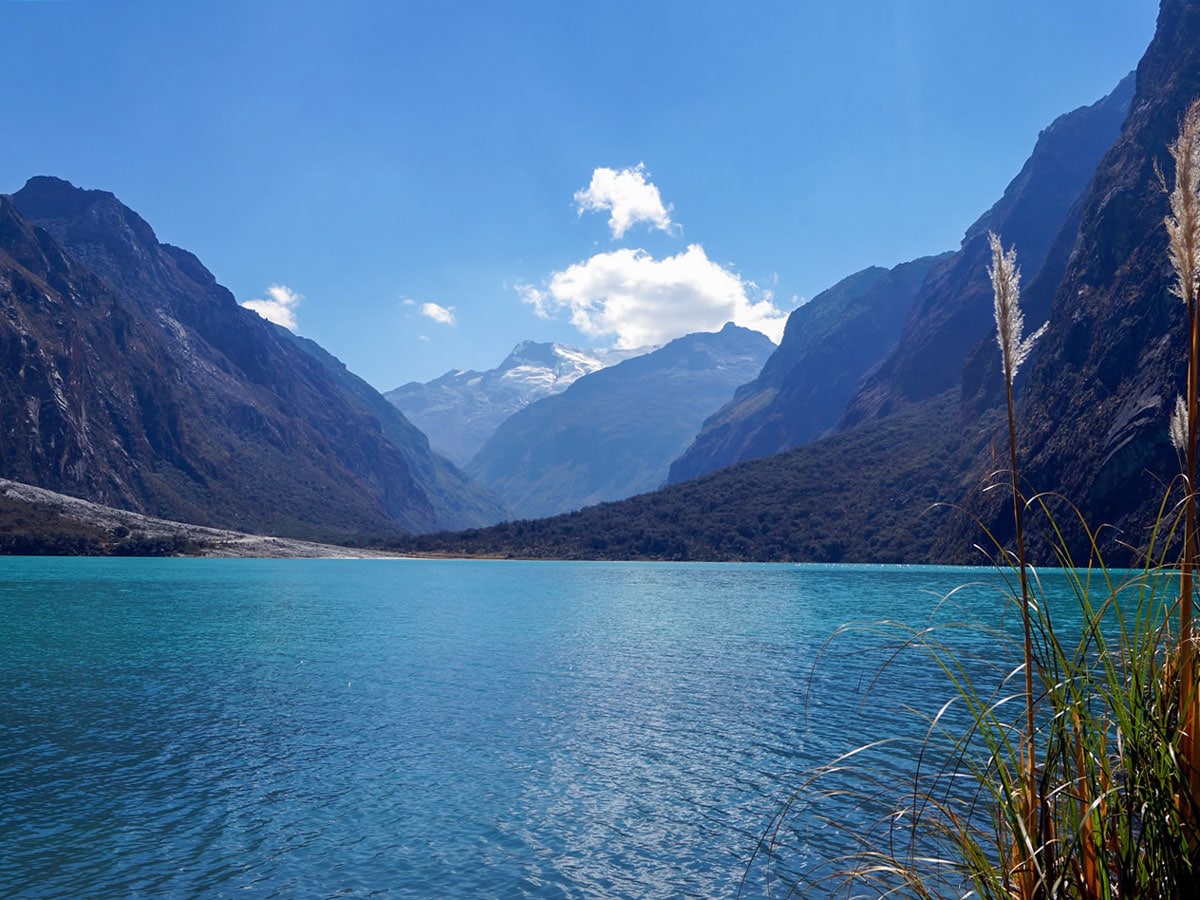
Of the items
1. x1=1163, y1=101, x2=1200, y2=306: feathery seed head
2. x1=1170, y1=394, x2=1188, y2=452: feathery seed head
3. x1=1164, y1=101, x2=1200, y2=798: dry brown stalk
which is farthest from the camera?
x1=1170, y1=394, x2=1188, y2=452: feathery seed head

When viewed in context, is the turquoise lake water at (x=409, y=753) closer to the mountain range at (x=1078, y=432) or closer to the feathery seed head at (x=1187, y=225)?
the feathery seed head at (x=1187, y=225)

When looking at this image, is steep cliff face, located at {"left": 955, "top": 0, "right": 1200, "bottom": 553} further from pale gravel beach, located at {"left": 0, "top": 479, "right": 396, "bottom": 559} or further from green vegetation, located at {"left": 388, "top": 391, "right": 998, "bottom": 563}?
pale gravel beach, located at {"left": 0, "top": 479, "right": 396, "bottom": 559}

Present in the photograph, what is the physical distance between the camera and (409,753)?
77.4ft

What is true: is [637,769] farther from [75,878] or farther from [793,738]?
[75,878]

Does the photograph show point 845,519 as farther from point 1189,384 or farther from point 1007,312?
point 1189,384

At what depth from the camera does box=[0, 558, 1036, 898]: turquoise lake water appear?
50.9 ft

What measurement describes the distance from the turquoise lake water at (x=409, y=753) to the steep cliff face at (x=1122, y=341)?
77623mm

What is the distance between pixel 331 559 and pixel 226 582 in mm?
89775

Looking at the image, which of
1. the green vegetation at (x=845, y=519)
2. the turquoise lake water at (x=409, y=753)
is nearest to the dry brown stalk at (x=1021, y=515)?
the turquoise lake water at (x=409, y=753)

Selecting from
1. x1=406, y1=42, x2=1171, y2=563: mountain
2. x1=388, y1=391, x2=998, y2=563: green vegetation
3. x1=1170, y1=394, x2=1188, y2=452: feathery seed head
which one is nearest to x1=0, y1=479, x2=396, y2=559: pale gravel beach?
x1=388, y1=391, x2=998, y2=563: green vegetation

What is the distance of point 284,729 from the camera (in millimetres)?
26344

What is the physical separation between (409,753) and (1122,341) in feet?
427

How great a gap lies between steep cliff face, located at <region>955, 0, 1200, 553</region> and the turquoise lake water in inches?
3056

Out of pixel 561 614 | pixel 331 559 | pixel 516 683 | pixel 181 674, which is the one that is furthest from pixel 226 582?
pixel 331 559
